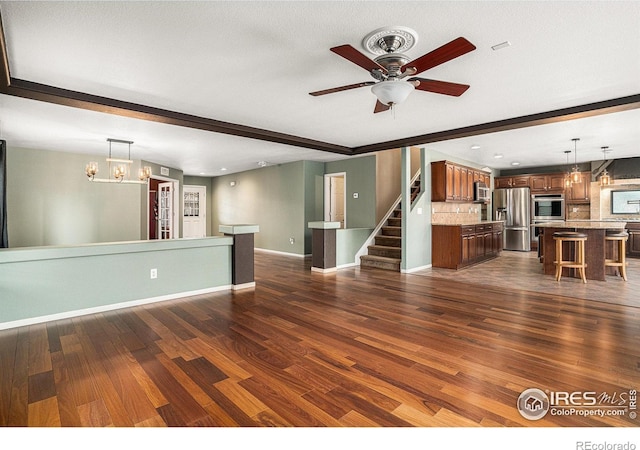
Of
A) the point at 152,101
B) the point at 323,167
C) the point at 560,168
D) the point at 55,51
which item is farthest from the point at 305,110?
the point at 560,168

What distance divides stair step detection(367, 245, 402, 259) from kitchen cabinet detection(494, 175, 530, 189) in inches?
192

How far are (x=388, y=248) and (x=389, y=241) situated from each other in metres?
0.33

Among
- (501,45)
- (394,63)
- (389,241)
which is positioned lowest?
(389,241)

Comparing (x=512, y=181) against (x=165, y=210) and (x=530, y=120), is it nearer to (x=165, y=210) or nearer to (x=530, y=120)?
(x=530, y=120)

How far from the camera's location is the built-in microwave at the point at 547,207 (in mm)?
8672

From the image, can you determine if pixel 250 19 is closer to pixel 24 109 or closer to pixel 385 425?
pixel 385 425

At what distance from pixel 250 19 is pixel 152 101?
2.08 meters

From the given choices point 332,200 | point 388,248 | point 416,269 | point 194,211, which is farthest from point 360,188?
point 194,211

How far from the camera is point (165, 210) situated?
373 inches

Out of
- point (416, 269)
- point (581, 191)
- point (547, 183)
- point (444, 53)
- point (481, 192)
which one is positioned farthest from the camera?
point (547, 183)

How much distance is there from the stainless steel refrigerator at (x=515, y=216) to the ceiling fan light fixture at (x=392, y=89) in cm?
792

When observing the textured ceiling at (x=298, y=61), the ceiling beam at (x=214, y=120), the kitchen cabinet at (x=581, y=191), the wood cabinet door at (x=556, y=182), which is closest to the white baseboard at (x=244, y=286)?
the ceiling beam at (x=214, y=120)

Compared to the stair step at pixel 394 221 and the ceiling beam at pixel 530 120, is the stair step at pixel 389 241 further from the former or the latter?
the ceiling beam at pixel 530 120

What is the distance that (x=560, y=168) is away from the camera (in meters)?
8.82
